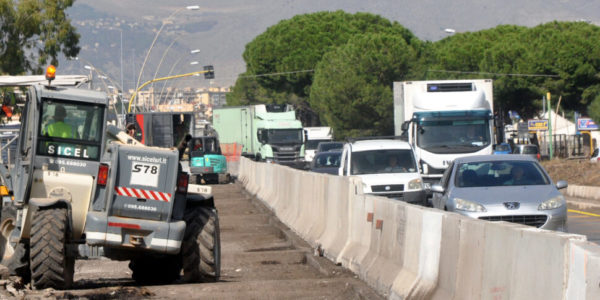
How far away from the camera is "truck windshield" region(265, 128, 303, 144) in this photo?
187 feet

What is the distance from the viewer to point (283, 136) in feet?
187

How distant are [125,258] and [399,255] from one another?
3.45 meters

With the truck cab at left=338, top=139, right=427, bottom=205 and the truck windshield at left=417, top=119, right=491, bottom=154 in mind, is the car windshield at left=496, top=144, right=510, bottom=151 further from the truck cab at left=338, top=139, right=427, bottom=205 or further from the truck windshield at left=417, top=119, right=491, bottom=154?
the truck cab at left=338, top=139, right=427, bottom=205

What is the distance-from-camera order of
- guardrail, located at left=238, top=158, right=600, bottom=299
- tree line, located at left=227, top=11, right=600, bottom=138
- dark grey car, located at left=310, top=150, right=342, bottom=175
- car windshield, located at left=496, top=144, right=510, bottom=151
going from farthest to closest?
tree line, located at left=227, top=11, right=600, bottom=138
dark grey car, located at left=310, top=150, right=342, bottom=175
car windshield, located at left=496, top=144, right=510, bottom=151
guardrail, located at left=238, top=158, right=600, bottom=299

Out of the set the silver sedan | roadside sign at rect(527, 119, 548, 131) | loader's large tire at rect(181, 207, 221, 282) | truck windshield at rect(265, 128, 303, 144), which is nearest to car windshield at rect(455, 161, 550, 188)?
the silver sedan

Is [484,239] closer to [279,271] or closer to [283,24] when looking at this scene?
[279,271]

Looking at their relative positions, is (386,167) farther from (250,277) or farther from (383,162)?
(250,277)

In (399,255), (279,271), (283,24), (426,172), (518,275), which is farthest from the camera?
(283,24)

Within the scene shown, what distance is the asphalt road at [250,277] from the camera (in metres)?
10.5

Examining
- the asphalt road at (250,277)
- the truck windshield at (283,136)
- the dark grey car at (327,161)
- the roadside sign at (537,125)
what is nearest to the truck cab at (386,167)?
the asphalt road at (250,277)

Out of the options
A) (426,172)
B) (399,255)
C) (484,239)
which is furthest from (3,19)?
(484,239)

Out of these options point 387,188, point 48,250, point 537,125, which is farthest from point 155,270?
point 537,125

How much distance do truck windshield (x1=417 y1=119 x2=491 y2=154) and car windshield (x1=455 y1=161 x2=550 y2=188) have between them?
11127 millimetres

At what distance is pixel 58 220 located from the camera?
11.0m
